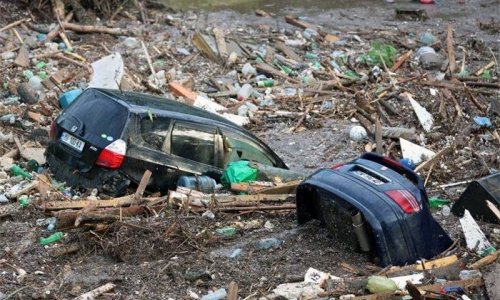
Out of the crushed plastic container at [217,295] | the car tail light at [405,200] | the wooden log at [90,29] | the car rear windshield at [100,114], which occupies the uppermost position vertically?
the car tail light at [405,200]

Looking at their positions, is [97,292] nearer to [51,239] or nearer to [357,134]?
[51,239]

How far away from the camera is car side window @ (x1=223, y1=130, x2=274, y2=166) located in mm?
10539

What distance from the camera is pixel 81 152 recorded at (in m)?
9.72

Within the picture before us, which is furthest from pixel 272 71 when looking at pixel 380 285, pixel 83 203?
pixel 380 285

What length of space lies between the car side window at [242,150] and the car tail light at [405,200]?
3.41m

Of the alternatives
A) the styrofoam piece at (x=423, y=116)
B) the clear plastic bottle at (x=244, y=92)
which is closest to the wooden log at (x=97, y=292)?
the styrofoam piece at (x=423, y=116)

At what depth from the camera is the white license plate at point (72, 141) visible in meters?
9.72

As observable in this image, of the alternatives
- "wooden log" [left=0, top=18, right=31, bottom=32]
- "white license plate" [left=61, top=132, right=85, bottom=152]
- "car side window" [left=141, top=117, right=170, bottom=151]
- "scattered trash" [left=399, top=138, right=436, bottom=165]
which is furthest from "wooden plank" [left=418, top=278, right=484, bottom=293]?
"wooden log" [left=0, top=18, right=31, bottom=32]

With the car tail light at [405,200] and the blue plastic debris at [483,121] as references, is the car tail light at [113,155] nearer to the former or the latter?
the car tail light at [405,200]

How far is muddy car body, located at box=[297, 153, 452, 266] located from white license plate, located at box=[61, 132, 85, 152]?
2993 mm

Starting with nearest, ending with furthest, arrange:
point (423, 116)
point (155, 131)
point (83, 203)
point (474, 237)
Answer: point (474, 237)
point (83, 203)
point (155, 131)
point (423, 116)

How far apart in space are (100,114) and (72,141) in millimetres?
460

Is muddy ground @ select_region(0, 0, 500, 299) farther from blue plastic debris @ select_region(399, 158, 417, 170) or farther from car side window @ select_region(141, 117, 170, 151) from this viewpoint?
car side window @ select_region(141, 117, 170, 151)

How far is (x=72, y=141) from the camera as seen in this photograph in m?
9.84
